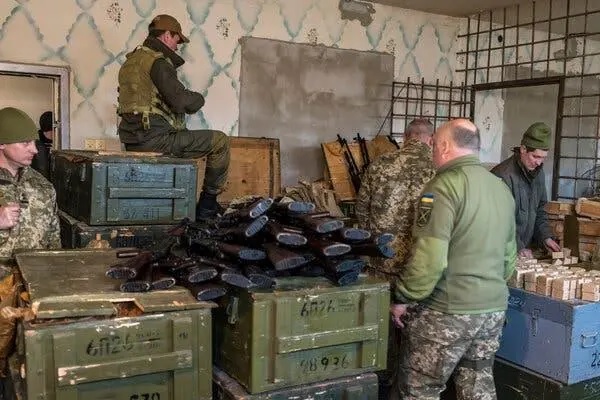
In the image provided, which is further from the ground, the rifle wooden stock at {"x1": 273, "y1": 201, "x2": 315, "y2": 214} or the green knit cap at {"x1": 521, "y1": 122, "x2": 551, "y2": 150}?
the green knit cap at {"x1": 521, "y1": 122, "x2": 551, "y2": 150}

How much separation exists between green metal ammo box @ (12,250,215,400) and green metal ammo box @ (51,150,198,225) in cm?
98

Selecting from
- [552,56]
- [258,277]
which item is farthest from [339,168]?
[258,277]

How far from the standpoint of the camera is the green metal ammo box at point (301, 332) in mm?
2258

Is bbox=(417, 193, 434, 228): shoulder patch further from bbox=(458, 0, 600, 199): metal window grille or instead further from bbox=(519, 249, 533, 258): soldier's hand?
bbox=(458, 0, 600, 199): metal window grille

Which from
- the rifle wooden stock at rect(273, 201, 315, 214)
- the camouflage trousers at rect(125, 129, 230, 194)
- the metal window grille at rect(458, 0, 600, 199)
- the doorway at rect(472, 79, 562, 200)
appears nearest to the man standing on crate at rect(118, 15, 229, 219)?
the camouflage trousers at rect(125, 129, 230, 194)

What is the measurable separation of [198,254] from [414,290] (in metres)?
0.94

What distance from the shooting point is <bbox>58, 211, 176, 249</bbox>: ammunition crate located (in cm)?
329

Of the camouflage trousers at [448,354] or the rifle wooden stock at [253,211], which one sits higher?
the rifle wooden stock at [253,211]

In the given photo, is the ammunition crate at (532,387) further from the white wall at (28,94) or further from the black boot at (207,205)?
the white wall at (28,94)

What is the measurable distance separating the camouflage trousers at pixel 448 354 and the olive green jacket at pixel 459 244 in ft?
0.22

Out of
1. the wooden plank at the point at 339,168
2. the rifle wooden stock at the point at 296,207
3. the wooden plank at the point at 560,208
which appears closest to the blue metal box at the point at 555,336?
the rifle wooden stock at the point at 296,207

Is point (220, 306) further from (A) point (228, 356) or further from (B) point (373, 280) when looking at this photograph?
(B) point (373, 280)

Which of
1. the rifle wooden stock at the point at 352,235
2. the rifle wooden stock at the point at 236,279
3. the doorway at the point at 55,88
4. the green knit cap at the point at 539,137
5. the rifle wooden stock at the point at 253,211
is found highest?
the doorway at the point at 55,88

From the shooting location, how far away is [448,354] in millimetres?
2715
